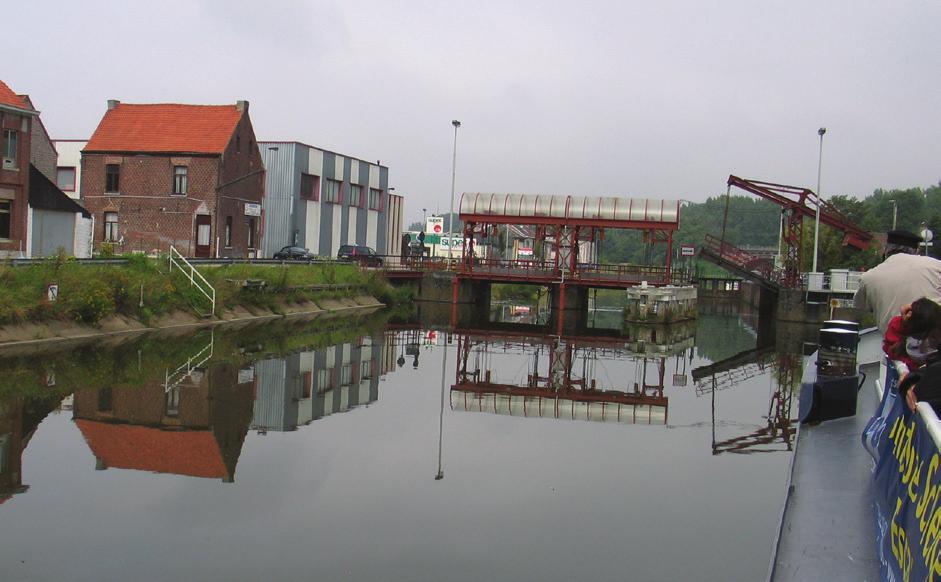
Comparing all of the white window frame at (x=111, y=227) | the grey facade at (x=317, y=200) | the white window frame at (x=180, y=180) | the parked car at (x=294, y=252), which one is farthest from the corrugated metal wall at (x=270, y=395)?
the grey facade at (x=317, y=200)

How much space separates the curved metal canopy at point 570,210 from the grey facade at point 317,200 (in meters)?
14.8

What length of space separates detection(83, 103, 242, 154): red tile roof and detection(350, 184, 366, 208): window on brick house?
14428 mm

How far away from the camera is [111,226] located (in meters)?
48.7

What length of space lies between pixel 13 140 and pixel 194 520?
2771 cm

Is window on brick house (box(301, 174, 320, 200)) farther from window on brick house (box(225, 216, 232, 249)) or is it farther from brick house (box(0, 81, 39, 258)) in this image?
brick house (box(0, 81, 39, 258))

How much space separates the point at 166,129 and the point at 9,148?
17.3 m

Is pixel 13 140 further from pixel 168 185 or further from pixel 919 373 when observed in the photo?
pixel 919 373

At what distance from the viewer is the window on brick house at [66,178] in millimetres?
54938

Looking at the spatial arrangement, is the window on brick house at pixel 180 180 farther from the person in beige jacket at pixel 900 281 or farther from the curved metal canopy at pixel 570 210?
the person in beige jacket at pixel 900 281

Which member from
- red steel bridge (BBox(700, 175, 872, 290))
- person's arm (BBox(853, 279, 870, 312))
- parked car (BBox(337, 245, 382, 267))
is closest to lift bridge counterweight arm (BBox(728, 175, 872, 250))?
red steel bridge (BBox(700, 175, 872, 290))

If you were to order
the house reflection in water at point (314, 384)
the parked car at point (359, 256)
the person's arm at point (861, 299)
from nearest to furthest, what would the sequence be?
the person's arm at point (861, 299), the house reflection in water at point (314, 384), the parked car at point (359, 256)

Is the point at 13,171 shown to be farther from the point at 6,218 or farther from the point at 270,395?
→ the point at 270,395

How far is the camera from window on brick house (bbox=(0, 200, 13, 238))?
33.1 m

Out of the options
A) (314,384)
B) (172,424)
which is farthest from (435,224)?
(172,424)
